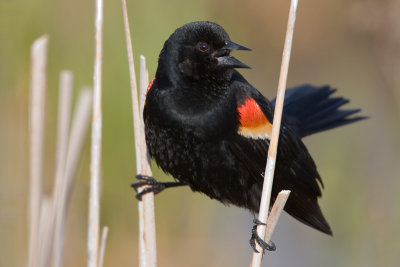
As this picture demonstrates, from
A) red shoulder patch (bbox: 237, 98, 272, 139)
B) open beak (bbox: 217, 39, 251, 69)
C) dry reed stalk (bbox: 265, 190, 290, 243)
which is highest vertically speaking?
open beak (bbox: 217, 39, 251, 69)

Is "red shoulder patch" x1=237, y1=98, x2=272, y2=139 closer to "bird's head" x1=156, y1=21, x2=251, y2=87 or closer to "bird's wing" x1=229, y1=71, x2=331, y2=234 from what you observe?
"bird's wing" x1=229, y1=71, x2=331, y2=234

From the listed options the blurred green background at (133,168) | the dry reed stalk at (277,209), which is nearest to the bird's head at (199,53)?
the dry reed stalk at (277,209)

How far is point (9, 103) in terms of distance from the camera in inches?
123

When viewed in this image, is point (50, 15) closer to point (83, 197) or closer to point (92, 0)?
point (92, 0)

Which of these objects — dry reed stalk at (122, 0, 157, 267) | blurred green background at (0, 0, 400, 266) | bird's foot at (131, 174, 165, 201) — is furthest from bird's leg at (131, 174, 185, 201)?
blurred green background at (0, 0, 400, 266)

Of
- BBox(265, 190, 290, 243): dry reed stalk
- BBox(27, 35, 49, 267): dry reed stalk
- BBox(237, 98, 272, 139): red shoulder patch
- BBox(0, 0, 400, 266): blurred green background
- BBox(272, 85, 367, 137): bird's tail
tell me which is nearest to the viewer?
BBox(265, 190, 290, 243): dry reed stalk

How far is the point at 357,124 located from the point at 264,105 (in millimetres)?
1973

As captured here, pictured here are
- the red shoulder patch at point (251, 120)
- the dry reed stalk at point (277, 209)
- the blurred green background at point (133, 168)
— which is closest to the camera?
the dry reed stalk at point (277, 209)

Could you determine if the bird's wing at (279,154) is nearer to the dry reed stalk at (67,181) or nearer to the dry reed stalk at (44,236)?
the dry reed stalk at (67,181)

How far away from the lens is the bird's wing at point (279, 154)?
240 centimetres

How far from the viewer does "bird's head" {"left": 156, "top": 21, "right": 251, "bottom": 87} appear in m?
2.30

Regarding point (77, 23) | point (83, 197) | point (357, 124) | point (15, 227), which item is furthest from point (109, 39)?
point (357, 124)

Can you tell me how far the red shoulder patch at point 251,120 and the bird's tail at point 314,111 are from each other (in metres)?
0.66

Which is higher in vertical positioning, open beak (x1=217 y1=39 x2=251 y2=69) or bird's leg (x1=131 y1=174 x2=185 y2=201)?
open beak (x1=217 y1=39 x2=251 y2=69)
